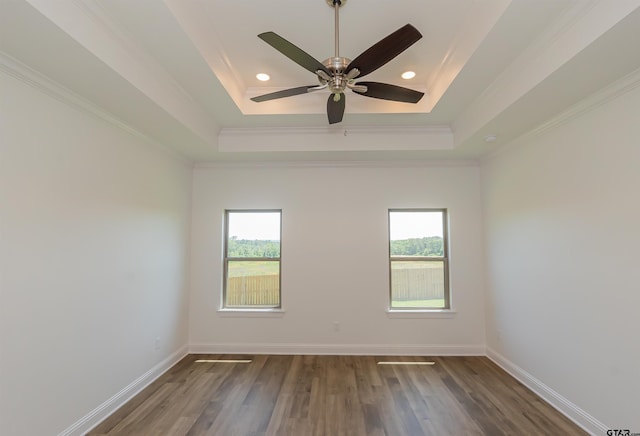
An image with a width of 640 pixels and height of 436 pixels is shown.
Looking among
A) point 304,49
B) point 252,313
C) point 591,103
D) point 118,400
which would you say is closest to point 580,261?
point 591,103

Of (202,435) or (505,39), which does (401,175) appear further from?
(202,435)

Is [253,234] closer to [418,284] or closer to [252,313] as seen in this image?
[252,313]

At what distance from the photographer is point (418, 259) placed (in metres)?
4.25

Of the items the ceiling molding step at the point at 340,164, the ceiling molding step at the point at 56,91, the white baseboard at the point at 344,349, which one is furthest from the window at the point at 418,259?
the ceiling molding step at the point at 56,91

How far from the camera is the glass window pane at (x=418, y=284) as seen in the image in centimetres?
420

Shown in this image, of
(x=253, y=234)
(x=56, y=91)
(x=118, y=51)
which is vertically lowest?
(x=253, y=234)

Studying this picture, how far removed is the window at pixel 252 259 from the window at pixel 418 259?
1639 mm

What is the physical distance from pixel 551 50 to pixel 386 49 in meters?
1.16

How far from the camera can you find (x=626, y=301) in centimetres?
213

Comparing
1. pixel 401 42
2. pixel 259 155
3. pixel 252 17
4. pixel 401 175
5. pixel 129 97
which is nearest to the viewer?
pixel 401 42

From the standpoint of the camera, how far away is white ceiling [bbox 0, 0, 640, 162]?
5.67 feet

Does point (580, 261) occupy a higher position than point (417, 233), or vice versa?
point (417, 233)

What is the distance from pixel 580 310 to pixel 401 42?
2539 mm

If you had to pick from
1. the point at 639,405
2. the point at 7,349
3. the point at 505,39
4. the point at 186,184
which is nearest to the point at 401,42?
the point at 505,39
